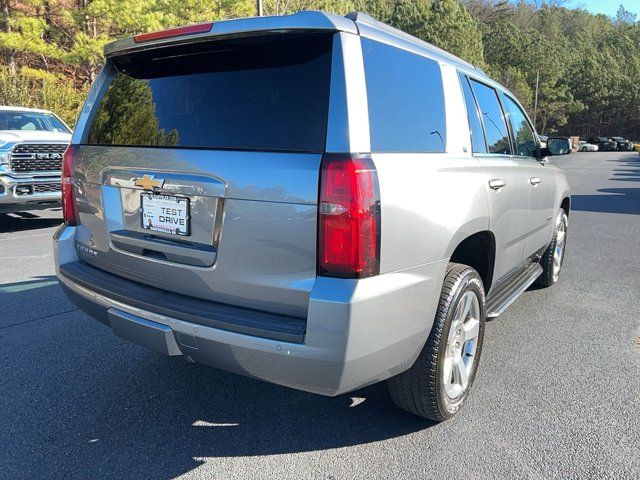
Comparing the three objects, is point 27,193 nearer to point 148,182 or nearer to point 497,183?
point 148,182

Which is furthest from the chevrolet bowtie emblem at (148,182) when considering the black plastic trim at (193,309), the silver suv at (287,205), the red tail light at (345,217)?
the red tail light at (345,217)

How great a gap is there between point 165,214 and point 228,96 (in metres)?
0.63

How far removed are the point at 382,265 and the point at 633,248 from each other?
6.78 metres

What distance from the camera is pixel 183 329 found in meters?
2.27

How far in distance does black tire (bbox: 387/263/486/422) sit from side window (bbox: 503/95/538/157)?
6.34ft

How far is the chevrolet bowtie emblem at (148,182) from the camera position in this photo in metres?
2.44

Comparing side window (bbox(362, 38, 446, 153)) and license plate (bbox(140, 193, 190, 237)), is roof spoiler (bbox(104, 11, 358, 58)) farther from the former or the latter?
license plate (bbox(140, 193, 190, 237))

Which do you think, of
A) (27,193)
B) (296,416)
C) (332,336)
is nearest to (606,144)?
(27,193)

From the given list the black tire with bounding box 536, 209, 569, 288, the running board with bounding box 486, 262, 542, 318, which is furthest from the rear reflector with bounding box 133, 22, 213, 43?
the black tire with bounding box 536, 209, 569, 288

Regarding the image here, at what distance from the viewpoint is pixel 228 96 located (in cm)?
239

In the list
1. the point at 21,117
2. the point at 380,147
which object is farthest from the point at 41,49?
the point at 380,147

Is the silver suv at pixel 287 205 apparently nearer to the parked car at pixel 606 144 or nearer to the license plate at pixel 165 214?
the license plate at pixel 165 214

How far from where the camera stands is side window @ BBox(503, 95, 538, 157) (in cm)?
419

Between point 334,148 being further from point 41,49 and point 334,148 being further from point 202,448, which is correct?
point 41,49
